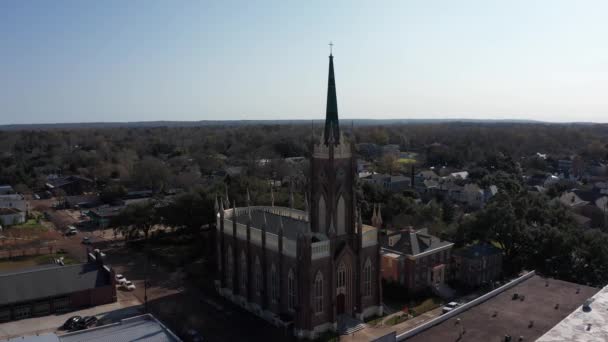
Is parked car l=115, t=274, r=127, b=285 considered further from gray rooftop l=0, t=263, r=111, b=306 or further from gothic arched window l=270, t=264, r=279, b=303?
gothic arched window l=270, t=264, r=279, b=303

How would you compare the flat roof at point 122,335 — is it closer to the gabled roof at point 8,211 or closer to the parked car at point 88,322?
the parked car at point 88,322

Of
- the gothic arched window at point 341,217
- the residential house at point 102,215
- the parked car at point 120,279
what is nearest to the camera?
the gothic arched window at point 341,217

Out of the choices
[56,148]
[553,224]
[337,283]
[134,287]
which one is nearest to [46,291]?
[134,287]

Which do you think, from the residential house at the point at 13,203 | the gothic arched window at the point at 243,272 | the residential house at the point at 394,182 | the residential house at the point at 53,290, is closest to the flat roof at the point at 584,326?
the gothic arched window at the point at 243,272

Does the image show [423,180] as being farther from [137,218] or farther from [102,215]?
[102,215]

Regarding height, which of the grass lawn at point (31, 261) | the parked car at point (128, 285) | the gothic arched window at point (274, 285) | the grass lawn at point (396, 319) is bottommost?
the grass lawn at point (31, 261)

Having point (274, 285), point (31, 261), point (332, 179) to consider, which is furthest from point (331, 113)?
point (31, 261)

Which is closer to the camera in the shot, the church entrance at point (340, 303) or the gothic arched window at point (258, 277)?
the church entrance at point (340, 303)
